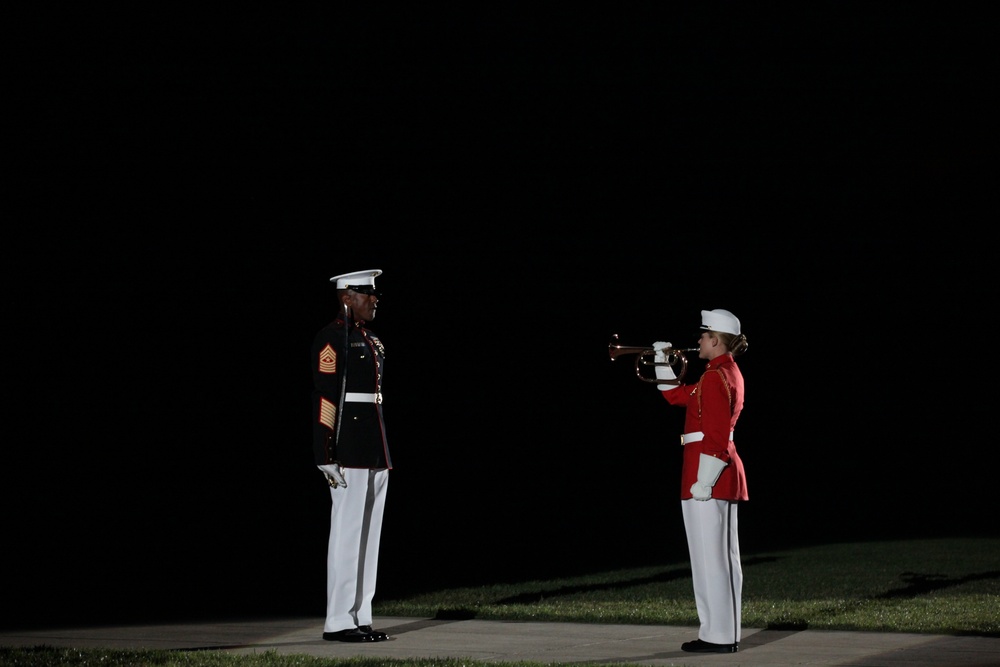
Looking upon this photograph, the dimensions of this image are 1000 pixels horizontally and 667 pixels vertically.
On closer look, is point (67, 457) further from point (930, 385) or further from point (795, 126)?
point (930, 385)

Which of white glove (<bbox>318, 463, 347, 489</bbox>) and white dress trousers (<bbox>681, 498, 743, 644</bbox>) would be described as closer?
white dress trousers (<bbox>681, 498, 743, 644</bbox>)

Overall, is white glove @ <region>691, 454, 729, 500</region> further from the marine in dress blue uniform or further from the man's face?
the man's face

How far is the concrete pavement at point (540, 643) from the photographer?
721cm

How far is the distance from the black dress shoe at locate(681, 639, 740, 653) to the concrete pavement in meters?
0.05

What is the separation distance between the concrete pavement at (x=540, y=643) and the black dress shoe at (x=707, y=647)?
0.17 ft

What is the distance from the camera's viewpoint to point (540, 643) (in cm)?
794

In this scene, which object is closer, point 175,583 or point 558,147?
point 175,583

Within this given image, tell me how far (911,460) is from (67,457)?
1283cm

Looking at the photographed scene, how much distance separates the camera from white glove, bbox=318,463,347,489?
25.8ft

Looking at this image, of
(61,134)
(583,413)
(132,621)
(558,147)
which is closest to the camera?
(132,621)

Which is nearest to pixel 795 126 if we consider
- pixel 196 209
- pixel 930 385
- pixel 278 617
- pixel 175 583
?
pixel 930 385

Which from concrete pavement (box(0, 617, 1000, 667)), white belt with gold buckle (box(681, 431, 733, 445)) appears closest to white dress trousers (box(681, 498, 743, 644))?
concrete pavement (box(0, 617, 1000, 667))

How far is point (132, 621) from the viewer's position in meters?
9.17

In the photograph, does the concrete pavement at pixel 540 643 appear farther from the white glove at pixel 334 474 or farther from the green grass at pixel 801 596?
the white glove at pixel 334 474
